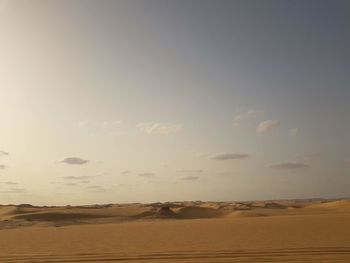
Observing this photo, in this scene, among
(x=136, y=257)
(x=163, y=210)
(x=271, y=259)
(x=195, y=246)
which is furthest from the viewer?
(x=163, y=210)

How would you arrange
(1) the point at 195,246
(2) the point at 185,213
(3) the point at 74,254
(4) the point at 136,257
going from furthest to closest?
(2) the point at 185,213 < (1) the point at 195,246 < (3) the point at 74,254 < (4) the point at 136,257

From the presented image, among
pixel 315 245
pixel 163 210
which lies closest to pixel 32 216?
pixel 163 210

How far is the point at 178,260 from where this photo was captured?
1355 centimetres

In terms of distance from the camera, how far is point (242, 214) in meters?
58.1

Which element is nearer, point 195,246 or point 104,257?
point 104,257

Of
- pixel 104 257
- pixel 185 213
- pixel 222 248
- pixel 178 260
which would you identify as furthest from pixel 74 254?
pixel 185 213

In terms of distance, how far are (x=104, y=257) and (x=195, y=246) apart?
14.8 ft

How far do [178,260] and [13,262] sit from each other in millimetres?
5524

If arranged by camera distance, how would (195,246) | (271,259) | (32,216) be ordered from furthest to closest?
(32,216)
(195,246)
(271,259)

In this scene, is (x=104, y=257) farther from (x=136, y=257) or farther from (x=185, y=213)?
(x=185, y=213)

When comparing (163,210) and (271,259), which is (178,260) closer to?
(271,259)

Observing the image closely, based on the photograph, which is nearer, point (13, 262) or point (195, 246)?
point (13, 262)

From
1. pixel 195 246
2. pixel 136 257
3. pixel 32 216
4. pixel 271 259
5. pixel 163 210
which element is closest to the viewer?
pixel 271 259

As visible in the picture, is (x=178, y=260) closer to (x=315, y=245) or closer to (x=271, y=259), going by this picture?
(x=271, y=259)
